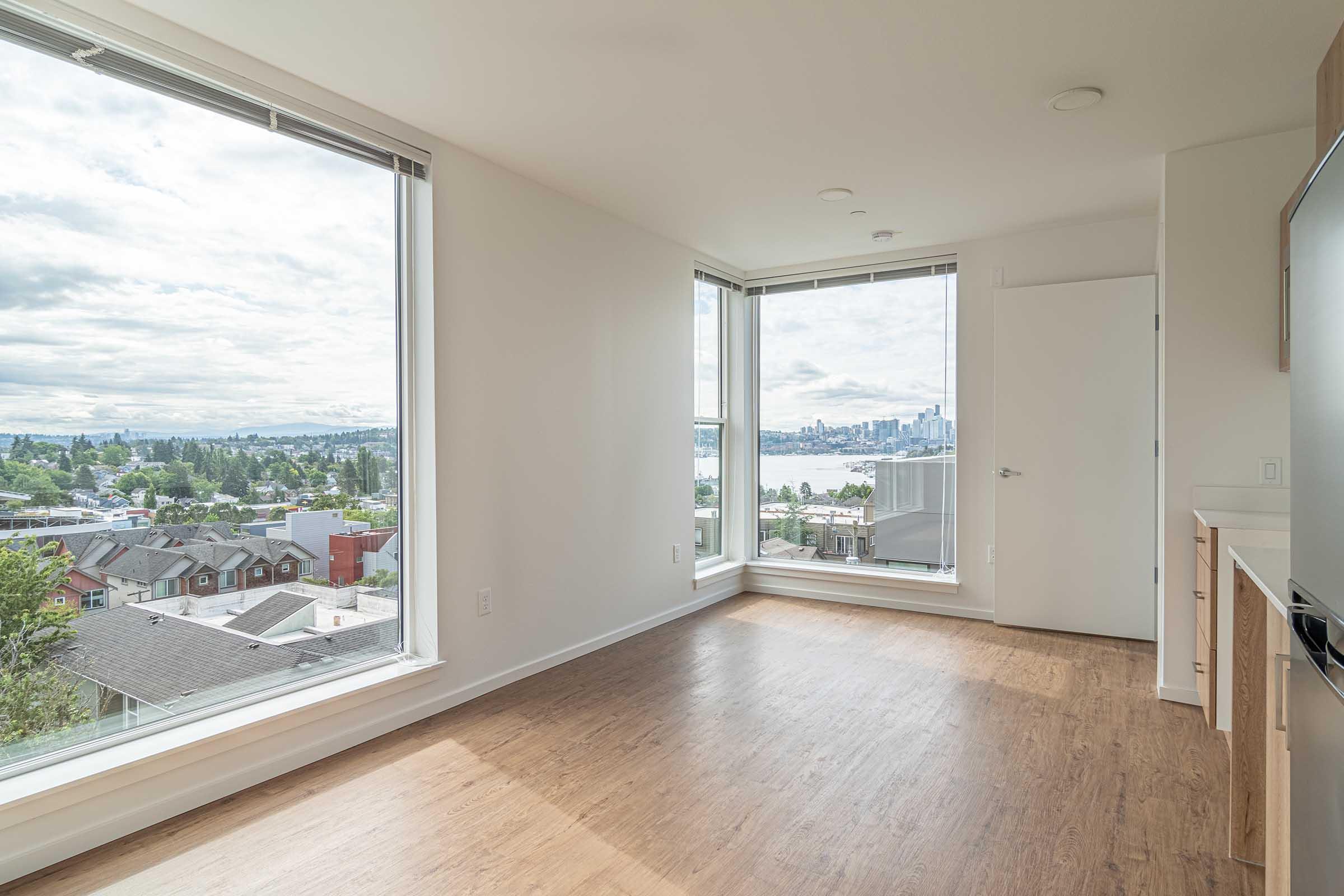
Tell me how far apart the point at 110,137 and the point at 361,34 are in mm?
822

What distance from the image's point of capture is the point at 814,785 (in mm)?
2477

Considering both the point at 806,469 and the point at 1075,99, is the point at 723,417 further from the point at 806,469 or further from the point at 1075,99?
the point at 1075,99

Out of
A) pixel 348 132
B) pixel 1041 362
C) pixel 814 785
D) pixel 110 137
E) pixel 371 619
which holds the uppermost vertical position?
pixel 348 132

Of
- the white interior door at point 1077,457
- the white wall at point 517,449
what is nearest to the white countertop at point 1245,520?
the white interior door at point 1077,457

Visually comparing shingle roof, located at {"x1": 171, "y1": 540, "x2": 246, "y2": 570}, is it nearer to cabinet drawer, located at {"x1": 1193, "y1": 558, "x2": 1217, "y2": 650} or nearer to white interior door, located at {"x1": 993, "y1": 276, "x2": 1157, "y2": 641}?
cabinet drawer, located at {"x1": 1193, "y1": 558, "x2": 1217, "y2": 650}

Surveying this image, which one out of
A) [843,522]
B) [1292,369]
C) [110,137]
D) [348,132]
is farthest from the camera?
[843,522]

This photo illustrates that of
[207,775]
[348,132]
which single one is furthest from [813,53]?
[207,775]

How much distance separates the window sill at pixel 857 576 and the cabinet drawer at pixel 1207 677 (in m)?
1.79

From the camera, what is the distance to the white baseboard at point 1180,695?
125 inches

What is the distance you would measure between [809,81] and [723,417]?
124 inches

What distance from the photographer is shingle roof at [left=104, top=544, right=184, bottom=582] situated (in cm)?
225

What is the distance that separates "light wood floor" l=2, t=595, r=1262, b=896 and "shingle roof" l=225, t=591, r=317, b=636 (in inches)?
21.3

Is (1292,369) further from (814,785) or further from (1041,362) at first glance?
(1041,362)

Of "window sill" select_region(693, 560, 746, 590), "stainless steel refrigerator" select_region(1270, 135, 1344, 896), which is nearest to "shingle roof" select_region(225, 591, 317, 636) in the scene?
"window sill" select_region(693, 560, 746, 590)
